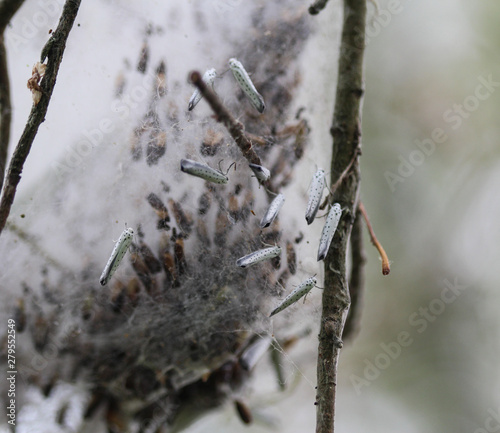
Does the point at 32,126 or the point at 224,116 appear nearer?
the point at 224,116

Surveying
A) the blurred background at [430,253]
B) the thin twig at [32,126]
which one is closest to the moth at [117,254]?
the thin twig at [32,126]

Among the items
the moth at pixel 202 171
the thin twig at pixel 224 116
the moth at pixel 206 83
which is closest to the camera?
the thin twig at pixel 224 116

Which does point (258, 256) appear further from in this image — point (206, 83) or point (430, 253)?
point (430, 253)

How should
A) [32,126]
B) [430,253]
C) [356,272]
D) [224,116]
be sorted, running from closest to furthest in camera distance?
[224,116] → [32,126] → [356,272] → [430,253]

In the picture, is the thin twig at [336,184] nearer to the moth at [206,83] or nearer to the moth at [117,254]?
the moth at [206,83]

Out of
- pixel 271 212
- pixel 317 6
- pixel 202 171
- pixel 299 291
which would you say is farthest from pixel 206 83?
pixel 299 291

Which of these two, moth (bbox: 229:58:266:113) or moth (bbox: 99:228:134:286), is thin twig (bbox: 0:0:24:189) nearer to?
moth (bbox: 99:228:134:286)
